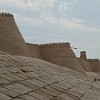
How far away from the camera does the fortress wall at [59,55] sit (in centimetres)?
2802

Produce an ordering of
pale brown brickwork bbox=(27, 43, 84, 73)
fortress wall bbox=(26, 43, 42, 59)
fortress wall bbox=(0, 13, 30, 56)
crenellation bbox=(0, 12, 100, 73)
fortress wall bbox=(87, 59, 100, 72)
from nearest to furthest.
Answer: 1. fortress wall bbox=(0, 13, 30, 56)
2. crenellation bbox=(0, 12, 100, 73)
3. fortress wall bbox=(26, 43, 42, 59)
4. pale brown brickwork bbox=(27, 43, 84, 73)
5. fortress wall bbox=(87, 59, 100, 72)

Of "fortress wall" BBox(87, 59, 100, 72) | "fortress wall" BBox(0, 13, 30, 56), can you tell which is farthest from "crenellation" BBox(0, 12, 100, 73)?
"fortress wall" BBox(87, 59, 100, 72)

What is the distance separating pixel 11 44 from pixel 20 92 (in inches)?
639

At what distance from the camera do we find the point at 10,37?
20562mm

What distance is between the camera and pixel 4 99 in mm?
3557

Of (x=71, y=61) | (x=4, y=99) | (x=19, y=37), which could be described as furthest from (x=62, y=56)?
(x=4, y=99)

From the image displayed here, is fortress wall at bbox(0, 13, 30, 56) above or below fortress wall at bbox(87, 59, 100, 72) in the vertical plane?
above

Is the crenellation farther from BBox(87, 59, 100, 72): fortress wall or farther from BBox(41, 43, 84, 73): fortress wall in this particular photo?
BBox(87, 59, 100, 72): fortress wall

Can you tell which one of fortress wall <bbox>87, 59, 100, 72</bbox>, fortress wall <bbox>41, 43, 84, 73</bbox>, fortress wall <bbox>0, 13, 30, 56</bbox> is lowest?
fortress wall <bbox>87, 59, 100, 72</bbox>

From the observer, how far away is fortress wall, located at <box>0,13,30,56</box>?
19906mm

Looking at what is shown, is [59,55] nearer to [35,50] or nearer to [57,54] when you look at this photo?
[57,54]

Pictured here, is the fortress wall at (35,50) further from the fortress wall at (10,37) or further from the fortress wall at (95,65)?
the fortress wall at (95,65)

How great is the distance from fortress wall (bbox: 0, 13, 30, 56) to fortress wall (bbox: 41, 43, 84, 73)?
6851 mm

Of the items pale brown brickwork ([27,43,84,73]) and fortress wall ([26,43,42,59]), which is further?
pale brown brickwork ([27,43,84,73])
